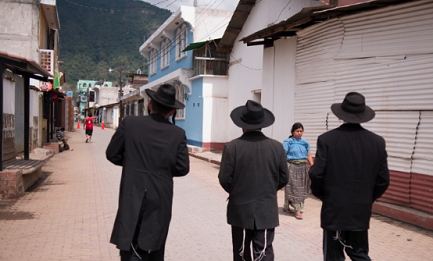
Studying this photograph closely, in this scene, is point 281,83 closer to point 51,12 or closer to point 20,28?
point 20,28

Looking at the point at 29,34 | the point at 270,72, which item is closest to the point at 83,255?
the point at 270,72

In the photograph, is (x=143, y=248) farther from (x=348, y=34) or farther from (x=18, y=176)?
(x=348, y=34)

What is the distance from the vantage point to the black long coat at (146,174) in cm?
307

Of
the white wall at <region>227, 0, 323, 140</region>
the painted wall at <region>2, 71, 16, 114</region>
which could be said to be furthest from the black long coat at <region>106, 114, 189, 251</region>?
the painted wall at <region>2, 71, 16, 114</region>

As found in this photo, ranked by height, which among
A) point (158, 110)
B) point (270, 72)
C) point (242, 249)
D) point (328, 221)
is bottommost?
point (242, 249)

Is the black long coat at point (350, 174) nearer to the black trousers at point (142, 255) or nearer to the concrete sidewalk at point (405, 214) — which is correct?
the black trousers at point (142, 255)

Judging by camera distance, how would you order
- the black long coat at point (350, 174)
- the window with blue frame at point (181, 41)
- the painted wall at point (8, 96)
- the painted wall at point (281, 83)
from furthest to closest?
1. the window with blue frame at point (181, 41)
2. the painted wall at point (281, 83)
3. the painted wall at point (8, 96)
4. the black long coat at point (350, 174)

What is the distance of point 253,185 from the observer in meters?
3.59

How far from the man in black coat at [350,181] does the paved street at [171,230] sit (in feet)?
4.88

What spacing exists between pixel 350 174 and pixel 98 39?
90474 millimetres

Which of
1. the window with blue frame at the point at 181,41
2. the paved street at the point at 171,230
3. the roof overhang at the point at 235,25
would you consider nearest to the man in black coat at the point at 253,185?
the paved street at the point at 171,230

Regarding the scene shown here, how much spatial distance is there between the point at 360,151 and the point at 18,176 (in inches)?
270

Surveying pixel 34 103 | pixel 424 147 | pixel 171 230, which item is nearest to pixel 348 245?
pixel 171 230

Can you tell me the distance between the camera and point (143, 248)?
3049 mm
